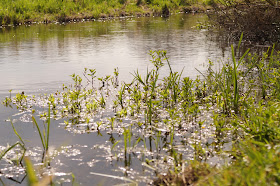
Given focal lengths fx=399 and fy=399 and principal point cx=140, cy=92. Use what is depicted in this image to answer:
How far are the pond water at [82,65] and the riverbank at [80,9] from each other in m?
4.43

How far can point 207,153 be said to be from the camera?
5039 mm

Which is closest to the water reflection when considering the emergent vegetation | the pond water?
the pond water

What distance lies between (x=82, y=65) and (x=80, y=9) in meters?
18.0

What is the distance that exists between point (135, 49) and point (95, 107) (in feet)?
24.4

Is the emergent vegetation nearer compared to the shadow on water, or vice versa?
the emergent vegetation

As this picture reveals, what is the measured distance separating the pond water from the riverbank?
4434 mm

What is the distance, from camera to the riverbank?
2500 cm

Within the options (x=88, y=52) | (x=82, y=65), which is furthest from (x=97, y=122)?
(x=88, y=52)

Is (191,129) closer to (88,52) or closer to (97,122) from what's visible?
(97,122)

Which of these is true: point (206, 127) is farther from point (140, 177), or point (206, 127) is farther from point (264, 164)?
point (264, 164)

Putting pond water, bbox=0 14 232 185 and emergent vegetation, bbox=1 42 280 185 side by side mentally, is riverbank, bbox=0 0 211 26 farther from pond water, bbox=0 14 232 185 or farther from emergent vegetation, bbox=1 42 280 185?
emergent vegetation, bbox=1 42 280 185

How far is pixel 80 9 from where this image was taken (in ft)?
93.1

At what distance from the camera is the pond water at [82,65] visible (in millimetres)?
4828

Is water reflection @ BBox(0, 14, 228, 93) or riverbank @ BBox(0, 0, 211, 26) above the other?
riverbank @ BBox(0, 0, 211, 26)
